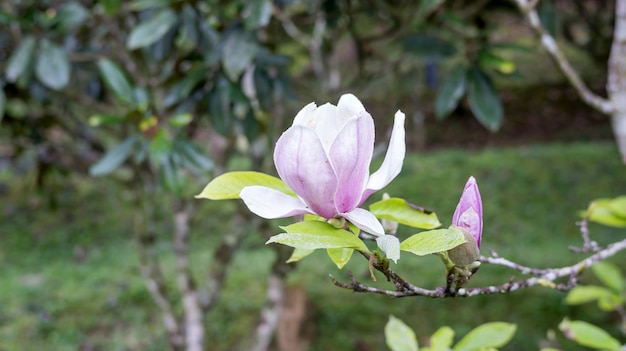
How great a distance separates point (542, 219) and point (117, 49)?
315 cm

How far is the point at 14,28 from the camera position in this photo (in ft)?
4.85

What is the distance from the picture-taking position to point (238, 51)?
1204mm

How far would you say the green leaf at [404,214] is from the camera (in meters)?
0.56

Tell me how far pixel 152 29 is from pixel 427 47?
0.67 m

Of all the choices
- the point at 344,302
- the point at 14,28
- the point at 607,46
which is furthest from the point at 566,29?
the point at 14,28

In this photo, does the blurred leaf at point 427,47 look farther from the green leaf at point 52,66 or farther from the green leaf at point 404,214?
the green leaf at point 404,214

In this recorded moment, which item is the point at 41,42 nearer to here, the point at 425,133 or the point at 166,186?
the point at 166,186

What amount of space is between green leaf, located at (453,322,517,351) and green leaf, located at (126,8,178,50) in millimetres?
862

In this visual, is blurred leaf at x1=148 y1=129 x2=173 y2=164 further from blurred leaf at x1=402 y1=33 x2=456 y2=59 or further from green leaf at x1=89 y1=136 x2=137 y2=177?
blurred leaf at x1=402 y1=33 x2=456 y2=59

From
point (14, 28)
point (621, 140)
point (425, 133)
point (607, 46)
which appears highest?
point (14, 28)

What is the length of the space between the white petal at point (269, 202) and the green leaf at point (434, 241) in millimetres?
95

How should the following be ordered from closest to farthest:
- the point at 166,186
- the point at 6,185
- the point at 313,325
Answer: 1. the point at 166,186
2. the point at 313,325
3. the point at 6,185

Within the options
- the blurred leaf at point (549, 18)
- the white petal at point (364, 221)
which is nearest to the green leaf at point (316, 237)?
Result: the white petal at point (364, 221)

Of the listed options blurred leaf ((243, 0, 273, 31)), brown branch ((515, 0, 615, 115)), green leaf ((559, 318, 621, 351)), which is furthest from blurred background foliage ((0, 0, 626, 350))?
green leaf ((559, 318, 621, 351))
